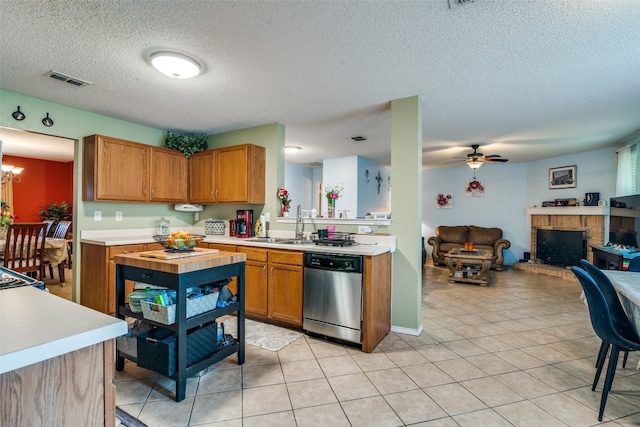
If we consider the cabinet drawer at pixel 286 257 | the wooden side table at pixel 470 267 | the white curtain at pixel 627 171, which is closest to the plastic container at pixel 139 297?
the cabinet drawer at pixel 286 257

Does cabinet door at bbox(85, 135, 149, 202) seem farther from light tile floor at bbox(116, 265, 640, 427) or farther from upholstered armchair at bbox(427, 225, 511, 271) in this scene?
upholstered armchair at bbox(427, 225, 511, 271)

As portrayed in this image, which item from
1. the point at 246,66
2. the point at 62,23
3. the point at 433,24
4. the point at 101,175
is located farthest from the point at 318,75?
the point at 101,175

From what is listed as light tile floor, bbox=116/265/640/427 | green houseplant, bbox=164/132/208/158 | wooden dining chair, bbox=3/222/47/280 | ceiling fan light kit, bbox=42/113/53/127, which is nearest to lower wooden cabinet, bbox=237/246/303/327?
light tile floor, bbox=116/265/640/427

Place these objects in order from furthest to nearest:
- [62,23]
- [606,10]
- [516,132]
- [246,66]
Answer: [516,132]
[246,66]
[62,23]
[606,10]

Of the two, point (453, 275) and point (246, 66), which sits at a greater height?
point (246, 66)

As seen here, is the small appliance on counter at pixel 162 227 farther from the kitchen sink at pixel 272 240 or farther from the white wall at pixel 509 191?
the white wall at pixel 509 191

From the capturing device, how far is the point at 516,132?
15.0ft

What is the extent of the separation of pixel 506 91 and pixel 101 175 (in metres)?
4.46

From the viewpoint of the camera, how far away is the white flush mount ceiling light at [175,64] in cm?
230

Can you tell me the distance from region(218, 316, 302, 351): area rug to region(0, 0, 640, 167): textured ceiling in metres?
2.40

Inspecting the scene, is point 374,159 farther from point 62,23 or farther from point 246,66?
point 62,23

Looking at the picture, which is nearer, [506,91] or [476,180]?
[506,91]

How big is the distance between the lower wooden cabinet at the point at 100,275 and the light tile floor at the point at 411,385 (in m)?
1.29

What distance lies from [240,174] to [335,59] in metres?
2.04
